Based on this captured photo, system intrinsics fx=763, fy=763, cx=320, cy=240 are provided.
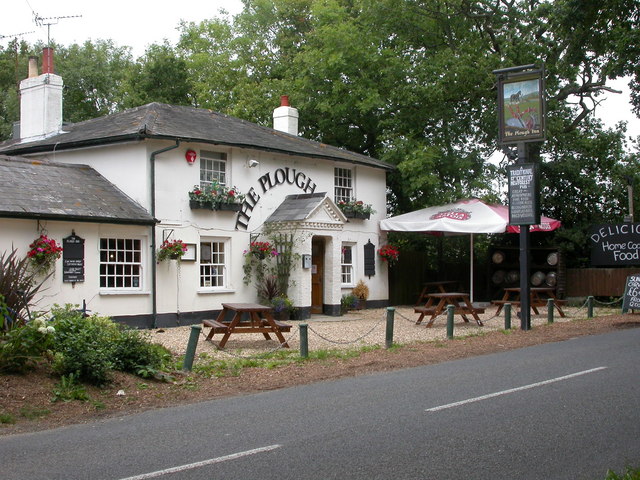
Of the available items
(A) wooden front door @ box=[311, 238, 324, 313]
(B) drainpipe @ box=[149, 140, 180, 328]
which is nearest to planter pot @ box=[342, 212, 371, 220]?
(A) wooden front door @ box=[311, 238, 324, 313]

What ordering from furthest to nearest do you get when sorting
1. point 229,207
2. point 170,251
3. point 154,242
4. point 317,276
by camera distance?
point 317,276 < point 229,207 < point 154,242 < point 170,251

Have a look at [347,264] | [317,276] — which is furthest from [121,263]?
[347,264]

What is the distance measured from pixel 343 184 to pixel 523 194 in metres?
8.28

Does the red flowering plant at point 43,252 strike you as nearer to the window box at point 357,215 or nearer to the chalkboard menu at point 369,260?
the window box at point 357,215

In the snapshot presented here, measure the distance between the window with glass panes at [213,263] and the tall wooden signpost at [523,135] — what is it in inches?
314

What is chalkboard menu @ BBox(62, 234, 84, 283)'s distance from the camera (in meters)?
17.5

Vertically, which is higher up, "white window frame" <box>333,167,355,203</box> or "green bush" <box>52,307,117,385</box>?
"white window frame" <box>333,167,355,203</box>

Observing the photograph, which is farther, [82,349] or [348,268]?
[348,268]

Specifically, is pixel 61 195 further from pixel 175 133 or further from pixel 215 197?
pixel 215 197

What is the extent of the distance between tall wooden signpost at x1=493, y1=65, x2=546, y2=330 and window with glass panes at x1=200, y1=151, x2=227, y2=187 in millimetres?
7716

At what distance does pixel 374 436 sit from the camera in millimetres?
7238

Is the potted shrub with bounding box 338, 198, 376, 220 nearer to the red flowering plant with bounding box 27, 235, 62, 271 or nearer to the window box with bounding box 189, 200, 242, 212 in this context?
the window box with bounding box 189, 200, 242, 212

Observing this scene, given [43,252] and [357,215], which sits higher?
[357,215]

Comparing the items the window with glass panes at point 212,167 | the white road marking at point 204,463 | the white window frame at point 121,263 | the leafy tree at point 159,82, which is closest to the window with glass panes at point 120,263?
the white window frame at point 121,263
